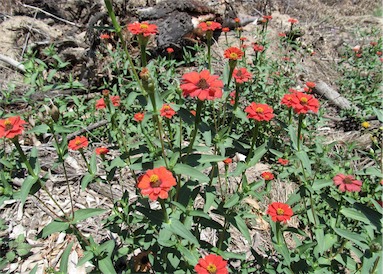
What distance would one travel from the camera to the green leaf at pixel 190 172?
4.98ft

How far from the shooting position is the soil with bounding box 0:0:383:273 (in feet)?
9.07

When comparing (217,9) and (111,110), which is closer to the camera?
(111,110)

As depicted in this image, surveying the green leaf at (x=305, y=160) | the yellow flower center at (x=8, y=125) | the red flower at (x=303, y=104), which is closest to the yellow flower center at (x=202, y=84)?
the red flower at (x=303, y=104)

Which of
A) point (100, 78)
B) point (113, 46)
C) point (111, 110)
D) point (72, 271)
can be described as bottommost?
point (72, 271)

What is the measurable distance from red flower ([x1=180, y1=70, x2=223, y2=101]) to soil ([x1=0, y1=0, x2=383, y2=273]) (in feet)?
3.14

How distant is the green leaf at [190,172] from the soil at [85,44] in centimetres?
114

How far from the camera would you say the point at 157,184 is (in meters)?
1.44

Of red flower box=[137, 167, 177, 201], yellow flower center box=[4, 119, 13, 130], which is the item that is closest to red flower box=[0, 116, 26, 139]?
yellow flower center box=[4, 119, 13, 130]

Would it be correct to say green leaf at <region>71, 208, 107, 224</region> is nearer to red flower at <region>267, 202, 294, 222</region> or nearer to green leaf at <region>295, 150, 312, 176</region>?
red flower at <region>267, 202, 294, 222</region>

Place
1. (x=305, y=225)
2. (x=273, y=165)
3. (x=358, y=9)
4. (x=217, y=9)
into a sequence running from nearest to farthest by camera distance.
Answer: (x=305, y=225) → (x=273, y=165) → (x=217, y=9) → (x=358, y=9)

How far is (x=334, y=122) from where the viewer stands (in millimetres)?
4402

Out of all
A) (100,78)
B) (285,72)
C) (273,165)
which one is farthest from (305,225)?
(100,78)

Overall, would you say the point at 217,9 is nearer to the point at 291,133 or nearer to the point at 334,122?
the point at 334,122

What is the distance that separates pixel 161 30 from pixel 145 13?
1.26 ft
